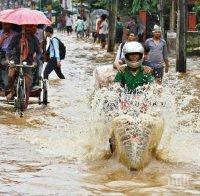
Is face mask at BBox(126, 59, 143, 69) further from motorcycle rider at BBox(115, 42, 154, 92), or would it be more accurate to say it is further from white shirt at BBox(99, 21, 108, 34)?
white shirt at BBox(99, 21, 108, 34)

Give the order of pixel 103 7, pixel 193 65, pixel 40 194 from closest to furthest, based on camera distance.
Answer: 1. pixel 40 194
2. pixel 193 65
3. pixel 103 7

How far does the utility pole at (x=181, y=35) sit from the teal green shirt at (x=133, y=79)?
1390 centimetres

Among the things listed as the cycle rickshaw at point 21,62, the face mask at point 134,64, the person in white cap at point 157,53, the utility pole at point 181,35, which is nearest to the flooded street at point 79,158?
the cycle rickshaw at point 21,62

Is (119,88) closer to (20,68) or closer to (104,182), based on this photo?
(104,182)

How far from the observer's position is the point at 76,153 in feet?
31.4

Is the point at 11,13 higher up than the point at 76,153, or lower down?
higher up

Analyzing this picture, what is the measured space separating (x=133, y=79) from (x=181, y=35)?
46.6 ft

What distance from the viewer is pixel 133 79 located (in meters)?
9.07

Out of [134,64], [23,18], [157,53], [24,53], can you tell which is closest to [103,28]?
[157,53]

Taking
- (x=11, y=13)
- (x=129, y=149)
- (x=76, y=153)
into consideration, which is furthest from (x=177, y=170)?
(x=11, y=13)

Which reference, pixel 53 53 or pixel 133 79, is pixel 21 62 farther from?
pixel 53 53

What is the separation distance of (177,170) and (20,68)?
5185 millimetres

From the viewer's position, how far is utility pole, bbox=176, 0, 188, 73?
74.4 feet

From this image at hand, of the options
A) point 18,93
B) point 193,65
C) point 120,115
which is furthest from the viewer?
point 193,65
